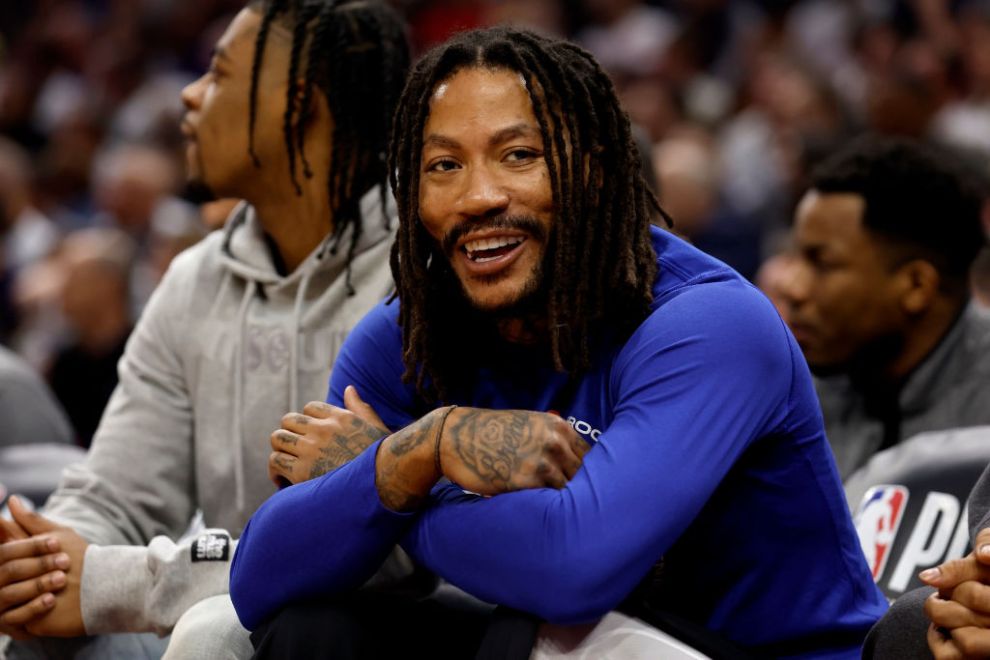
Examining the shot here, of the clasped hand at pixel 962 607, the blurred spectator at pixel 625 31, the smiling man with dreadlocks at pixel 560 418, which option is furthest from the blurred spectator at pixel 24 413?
the blurred spectator at pixel 625 31

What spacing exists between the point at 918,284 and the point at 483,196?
4.93ft

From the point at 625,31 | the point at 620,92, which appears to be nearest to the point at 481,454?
the point at 620,92

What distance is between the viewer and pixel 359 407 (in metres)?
2.31

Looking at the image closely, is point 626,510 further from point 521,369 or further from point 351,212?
point 351,212

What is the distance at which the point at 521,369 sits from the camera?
7.50 feet

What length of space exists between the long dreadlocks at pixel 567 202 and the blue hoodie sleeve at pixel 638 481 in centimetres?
11

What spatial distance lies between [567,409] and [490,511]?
0.95 ft

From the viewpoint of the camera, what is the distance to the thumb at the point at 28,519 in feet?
8.49

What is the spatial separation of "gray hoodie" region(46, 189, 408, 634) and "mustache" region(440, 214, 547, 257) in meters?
0.66

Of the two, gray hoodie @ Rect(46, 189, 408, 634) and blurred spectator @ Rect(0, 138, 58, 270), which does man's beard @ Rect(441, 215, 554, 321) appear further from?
blurred spectator @ Rect(0, 138, 58, 270)

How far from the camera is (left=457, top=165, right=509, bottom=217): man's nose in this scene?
215cm

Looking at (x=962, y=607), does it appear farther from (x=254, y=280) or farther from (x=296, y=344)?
(x=254, y=280)

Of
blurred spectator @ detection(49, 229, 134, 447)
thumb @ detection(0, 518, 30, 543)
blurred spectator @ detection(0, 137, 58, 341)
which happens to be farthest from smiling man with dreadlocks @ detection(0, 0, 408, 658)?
blurred spectator @ detection(0, 137, 58, 341)

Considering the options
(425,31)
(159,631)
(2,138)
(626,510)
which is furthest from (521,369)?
(2,138)
